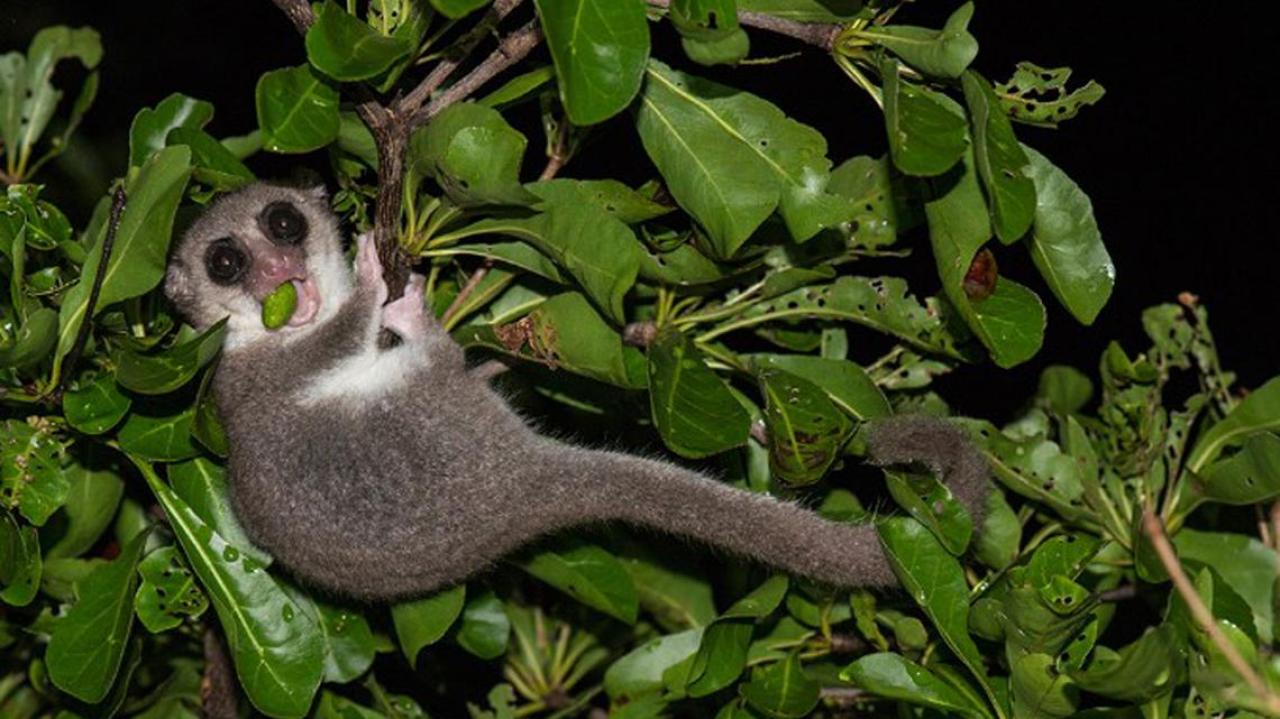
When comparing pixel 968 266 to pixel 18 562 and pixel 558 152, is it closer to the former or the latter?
pixel 558 152

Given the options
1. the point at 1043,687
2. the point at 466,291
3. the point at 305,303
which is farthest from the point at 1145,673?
the point at 305,303

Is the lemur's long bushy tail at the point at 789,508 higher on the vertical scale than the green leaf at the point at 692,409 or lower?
lower

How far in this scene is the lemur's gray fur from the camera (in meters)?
2.94

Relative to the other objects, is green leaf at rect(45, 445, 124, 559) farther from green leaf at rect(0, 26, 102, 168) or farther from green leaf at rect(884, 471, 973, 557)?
green leaf at rect(884, 471, 973, 557)

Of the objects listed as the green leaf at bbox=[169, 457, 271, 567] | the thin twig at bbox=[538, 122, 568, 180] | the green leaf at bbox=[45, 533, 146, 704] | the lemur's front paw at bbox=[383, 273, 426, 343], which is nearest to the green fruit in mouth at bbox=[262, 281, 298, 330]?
the lemur's front paw at bbox=[383, 273, 426, 343]

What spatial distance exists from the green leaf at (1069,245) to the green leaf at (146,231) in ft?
4.64

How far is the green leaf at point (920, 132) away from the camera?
2354 millimetres

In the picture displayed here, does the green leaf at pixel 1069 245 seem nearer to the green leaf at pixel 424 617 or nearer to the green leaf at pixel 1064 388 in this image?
the green leaf at pixel 1064 388

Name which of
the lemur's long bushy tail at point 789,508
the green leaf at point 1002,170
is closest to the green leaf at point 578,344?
the lemur's long bushy tail at point 789,508

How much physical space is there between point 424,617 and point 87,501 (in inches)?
28.2

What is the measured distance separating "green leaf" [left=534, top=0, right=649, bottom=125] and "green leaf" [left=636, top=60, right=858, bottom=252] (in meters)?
0.35

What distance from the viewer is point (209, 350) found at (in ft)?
8.76

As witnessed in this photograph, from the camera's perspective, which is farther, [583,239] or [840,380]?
[840,380]

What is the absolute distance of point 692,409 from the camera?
2621 mm
